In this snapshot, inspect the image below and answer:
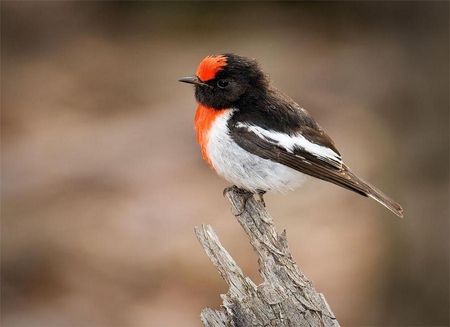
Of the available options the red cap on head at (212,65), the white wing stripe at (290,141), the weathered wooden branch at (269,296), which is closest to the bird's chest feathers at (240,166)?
the white wing stripe at (290,141)

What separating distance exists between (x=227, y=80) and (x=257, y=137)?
1.44ft

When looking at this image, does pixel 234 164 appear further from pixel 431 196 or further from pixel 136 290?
pixel 431 196

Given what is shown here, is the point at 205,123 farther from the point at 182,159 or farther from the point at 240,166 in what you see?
the point at 182,159

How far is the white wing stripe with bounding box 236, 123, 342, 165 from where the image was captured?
467 cm

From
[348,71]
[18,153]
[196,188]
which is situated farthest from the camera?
[348,71]

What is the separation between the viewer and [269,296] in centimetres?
390

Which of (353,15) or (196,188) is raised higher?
(353,15)

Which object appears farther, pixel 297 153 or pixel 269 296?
pixel 297 153

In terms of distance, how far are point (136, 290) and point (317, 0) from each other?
15.5 feet

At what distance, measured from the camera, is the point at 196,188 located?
771 centimetres

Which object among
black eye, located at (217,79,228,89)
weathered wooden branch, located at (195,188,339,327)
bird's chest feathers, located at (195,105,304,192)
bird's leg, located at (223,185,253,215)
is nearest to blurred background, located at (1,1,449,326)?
bird's leg, located at (223,185,253,215)

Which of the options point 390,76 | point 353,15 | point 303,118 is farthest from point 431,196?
point 303,118

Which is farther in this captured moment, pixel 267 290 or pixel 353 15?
pixel 353 15

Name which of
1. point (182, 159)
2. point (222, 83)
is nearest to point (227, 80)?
point (222, 83)
